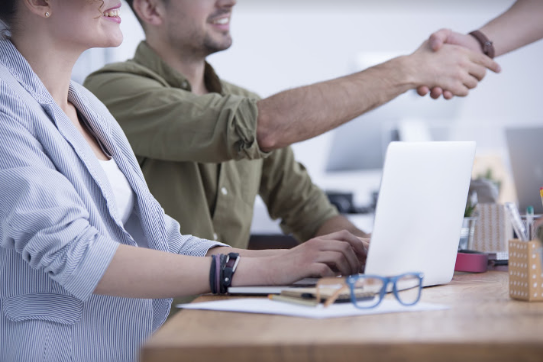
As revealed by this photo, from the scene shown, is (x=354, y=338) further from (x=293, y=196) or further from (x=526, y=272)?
(x=293, y=196)

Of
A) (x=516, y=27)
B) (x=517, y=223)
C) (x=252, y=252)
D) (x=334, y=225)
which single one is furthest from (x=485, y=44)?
(x=252, y=252)

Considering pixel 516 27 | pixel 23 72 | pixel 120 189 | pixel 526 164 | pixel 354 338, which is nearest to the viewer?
pixel 354 338

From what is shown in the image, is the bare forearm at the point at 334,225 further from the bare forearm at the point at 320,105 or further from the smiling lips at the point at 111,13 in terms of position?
the smiling lips at the point at 111,13

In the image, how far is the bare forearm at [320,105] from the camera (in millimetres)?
1804

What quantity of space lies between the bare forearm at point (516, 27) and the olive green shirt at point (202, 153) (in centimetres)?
78

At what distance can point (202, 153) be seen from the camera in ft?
5.96

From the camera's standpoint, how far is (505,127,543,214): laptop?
271 centimetres

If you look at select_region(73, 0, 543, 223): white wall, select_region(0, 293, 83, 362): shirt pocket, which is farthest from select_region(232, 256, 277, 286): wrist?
select_region(73, 0, 543, 223): white wall

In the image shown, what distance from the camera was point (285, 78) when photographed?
648cm

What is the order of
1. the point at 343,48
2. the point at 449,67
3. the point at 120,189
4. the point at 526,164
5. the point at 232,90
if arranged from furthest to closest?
the point at 343,48
the point at 526,164
the point at 232,90
the point at 449,67
the point at 120,189

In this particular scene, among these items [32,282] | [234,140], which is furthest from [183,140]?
[32,282]

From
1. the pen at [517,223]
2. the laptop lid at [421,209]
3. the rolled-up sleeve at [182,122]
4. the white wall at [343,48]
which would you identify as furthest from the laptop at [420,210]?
the white wall at [343,48]

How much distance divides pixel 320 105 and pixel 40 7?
754 millimetres

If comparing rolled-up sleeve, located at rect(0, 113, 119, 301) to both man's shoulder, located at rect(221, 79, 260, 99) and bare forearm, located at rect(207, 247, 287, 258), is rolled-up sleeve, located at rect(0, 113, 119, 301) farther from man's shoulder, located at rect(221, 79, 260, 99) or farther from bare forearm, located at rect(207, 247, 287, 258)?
man's shoulder, located at rect(221, 79, 260, 99)
